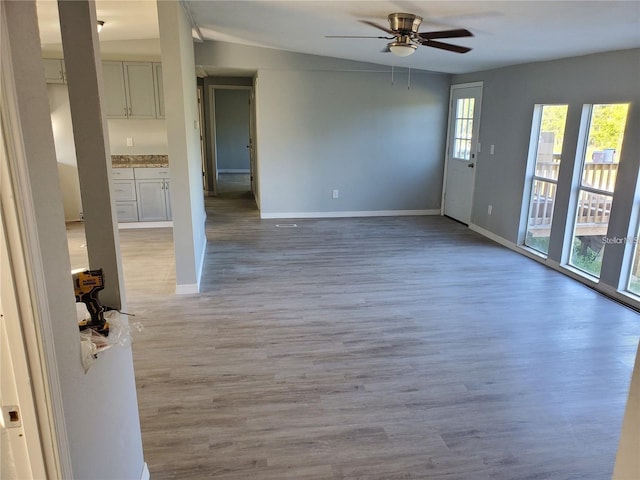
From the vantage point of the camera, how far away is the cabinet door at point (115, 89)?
6293mm

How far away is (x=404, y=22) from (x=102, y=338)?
125 inches

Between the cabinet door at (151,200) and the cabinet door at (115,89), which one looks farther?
the cabinet door at (151,200)

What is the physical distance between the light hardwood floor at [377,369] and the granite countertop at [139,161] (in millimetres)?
1766

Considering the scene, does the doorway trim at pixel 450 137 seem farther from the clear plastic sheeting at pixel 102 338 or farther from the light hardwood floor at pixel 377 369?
the clear plastic sheeting at pixel 102 338

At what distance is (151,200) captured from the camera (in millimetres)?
6730

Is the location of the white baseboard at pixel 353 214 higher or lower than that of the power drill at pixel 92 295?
lower

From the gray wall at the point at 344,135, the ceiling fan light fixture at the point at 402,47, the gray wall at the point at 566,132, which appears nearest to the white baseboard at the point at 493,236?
the gray wall at the point at 566,132

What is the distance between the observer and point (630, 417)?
41.4 inches

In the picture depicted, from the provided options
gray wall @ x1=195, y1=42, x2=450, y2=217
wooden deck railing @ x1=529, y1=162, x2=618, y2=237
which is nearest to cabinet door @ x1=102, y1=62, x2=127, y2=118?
gray wall @ x1=195, y1=42, x2=450, y2=217

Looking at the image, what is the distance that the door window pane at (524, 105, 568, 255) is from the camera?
5090mm

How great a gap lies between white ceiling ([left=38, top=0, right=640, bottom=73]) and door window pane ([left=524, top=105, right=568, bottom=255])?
0.65 meters

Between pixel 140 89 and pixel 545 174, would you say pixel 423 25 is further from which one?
pixel 140 89

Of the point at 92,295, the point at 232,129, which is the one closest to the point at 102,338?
the point at 92,295

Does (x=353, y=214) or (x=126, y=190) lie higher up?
(x=126, y=190)
